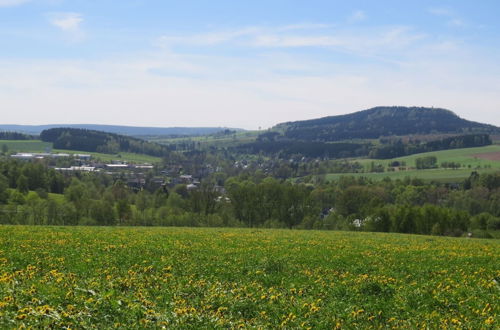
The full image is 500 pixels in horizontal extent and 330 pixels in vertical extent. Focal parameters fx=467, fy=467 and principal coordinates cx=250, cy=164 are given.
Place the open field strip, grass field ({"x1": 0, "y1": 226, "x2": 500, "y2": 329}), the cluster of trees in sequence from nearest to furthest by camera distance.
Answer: grass field ({"x1": 0, "y1": 226, "x2": 500, "y2": 329}) < the cluster of trees < the open field strip

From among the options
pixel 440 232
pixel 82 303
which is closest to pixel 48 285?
pixel 82 303

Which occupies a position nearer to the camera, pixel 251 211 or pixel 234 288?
pixel 234 288

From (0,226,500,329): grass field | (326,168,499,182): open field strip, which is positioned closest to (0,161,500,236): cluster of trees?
(0,226,500,329): grass field

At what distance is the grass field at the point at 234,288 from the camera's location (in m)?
9.50

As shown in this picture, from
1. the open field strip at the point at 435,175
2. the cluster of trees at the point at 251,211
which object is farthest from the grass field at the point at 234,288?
the open field strip at the point at 435,175

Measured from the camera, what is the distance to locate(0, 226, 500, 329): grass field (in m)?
9.50

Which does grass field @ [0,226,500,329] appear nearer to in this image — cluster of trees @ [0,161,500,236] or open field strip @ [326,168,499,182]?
cluster of trees @ [0,161,500,236]

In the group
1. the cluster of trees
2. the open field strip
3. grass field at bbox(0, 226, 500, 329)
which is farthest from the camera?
the open field strip

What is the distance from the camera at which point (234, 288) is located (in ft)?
44.1

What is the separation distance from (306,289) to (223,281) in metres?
2.71

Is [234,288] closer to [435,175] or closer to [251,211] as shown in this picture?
[251,211]

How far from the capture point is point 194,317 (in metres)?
9.41

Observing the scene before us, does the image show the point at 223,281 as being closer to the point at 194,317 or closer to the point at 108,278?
the point at 108,278

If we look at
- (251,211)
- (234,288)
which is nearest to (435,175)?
(251,211)
